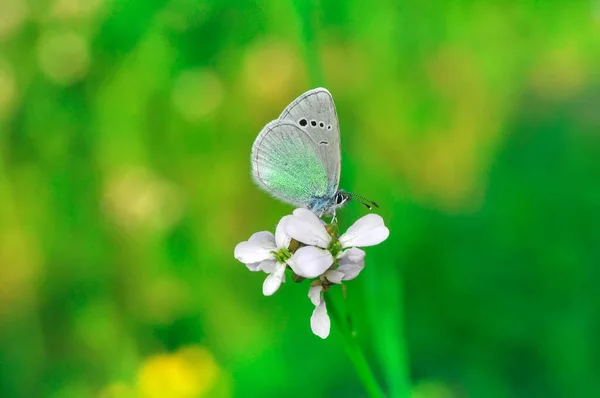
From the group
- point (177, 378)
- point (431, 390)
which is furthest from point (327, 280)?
point (177, 378)

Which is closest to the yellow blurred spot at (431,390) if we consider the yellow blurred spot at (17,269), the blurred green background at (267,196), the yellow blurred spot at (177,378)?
the blurred green background at (267,196)

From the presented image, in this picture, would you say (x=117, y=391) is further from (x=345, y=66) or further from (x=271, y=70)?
(x=345, y=66)

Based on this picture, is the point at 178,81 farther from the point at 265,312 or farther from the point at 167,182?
the point at 265,312

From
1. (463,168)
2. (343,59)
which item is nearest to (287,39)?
(343,59)

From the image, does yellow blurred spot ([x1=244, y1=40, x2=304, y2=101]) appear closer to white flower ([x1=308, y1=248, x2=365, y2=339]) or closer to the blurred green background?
the blurred green background

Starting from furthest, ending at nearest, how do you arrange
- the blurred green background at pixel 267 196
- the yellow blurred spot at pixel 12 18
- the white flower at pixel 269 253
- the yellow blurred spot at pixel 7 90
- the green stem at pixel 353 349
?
the yellow blurred spot at pixel 12 18 → the yellow blurred spot at pixel 7 90 → the blurred green background at pixel 267 196 → the white flower at pixel 269 253 → the green stem at pixel 353 349

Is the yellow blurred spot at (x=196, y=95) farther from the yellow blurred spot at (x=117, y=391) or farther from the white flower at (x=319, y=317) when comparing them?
the white flower at (x=319, y=317)
